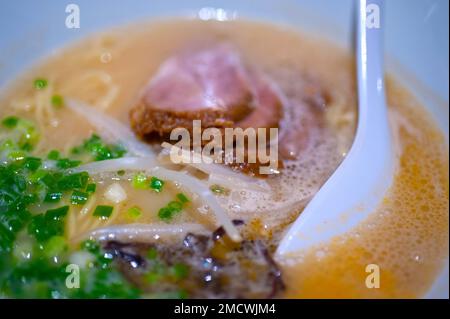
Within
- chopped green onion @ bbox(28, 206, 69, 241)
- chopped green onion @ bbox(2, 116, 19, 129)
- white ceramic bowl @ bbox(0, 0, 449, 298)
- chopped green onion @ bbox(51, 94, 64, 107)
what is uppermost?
white ceramic bowl @ bbox(0, 0, 449, 298)

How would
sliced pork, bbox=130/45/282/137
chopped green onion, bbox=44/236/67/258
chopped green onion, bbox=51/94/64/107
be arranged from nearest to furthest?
1. chopped green onion, bbox=44/236/67/258
2. sliced pork, bbox=130/45/282/137
3. chopped green onion, bbox=51/94/64/107

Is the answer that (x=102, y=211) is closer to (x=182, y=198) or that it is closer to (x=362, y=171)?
(x=182, y=198)

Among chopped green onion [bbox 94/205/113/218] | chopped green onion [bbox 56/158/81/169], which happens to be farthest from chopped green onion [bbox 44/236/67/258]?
chopped green onion [bbox 56/158/81/169]

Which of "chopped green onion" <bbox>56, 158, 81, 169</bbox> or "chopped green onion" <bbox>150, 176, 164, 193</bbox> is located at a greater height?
"chopped green onion" <bbox>56, 158, 81, 169</bbox>

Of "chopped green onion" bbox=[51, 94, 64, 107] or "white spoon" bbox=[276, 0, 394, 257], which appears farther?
"chopped green onion" bbox=[51, 94, 64, 107]

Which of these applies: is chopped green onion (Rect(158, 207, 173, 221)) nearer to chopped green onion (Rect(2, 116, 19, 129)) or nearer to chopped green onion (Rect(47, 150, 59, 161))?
chopped green onion (Rect(47, 150, 59, 161))

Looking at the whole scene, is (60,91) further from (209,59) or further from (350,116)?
(350,116)

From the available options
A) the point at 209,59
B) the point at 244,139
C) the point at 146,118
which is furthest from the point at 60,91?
the point at 244,139

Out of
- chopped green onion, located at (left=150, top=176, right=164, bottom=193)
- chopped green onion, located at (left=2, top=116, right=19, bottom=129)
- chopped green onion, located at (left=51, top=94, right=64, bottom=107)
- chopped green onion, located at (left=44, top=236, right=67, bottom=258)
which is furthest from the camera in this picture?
chopped green onion, located at (left=51, top=94, right=64, bottom=107)
